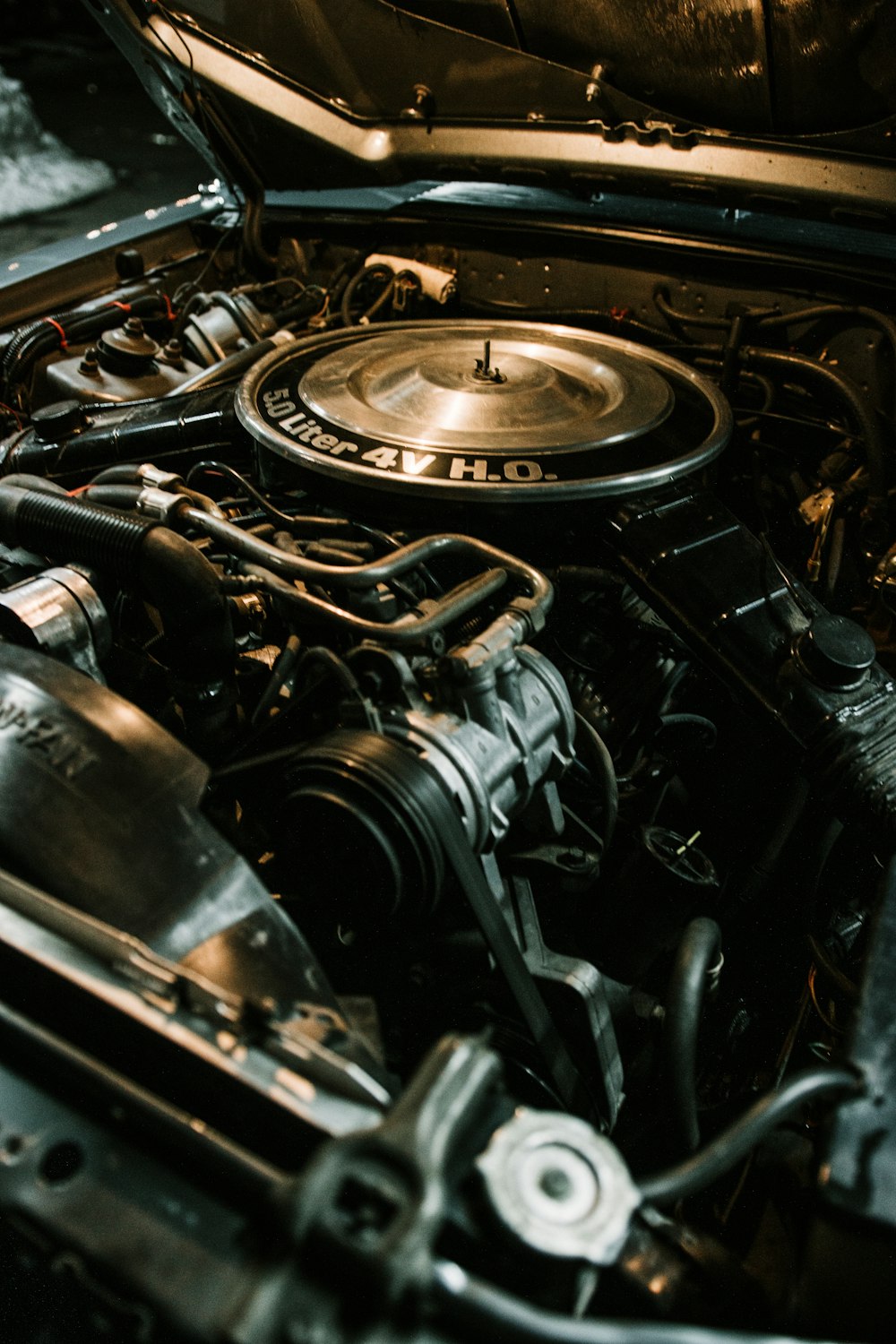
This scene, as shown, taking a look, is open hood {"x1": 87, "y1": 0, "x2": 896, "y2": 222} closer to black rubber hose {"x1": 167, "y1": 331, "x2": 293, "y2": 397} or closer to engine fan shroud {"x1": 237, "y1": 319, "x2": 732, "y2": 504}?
engine fan shroud {"x1": 237, "y1": 319, "x2": 732, "y2": 504}

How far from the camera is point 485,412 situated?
1688mm

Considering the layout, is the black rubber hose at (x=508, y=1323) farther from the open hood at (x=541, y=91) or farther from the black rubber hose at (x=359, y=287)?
the black rubber hose at (x=359, y=287)

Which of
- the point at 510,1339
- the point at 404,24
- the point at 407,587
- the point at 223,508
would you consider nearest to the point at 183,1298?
the point at 510,1339

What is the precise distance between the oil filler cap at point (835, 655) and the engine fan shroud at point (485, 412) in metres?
0.36

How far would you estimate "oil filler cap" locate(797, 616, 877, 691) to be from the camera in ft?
4.37

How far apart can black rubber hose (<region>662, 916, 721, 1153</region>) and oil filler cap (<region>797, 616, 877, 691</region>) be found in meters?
0.43

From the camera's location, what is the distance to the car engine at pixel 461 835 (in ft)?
2.37

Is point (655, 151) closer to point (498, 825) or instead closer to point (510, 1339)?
point (498, 825)

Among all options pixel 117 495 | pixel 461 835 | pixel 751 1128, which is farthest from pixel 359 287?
pixel 751 1128

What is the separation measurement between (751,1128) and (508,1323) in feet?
0.97

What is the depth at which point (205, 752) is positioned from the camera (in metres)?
1.36

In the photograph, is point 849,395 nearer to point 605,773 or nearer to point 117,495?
point 605,773

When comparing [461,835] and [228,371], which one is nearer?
[461,835]

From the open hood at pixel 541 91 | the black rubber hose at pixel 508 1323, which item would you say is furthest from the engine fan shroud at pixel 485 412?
the black rubber hose at pixel 508 1323
